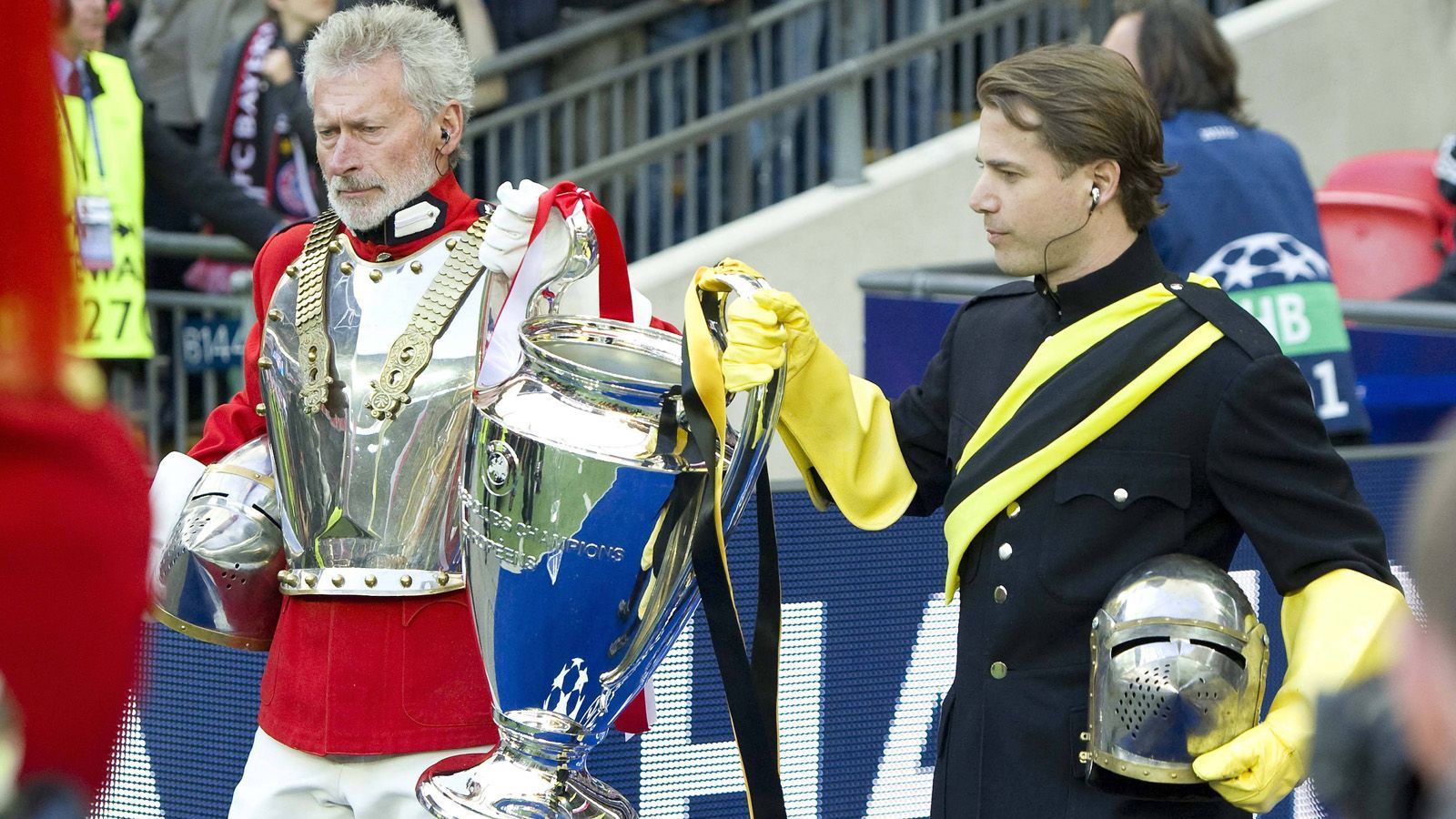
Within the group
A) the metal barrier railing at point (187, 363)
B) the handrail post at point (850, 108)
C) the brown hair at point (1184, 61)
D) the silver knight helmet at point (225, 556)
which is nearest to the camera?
the silver knight helmet at point (225, 556)

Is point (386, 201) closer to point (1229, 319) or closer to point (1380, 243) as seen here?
point (1229, 319)

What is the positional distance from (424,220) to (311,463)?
42cm

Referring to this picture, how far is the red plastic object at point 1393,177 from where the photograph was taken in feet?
25.8

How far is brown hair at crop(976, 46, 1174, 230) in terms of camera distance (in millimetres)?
2916

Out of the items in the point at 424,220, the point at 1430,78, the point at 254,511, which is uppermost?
the point at 424,220

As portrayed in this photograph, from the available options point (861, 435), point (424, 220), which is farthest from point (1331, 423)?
point (424, 220)

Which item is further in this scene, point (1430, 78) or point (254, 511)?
point (1430, 78)

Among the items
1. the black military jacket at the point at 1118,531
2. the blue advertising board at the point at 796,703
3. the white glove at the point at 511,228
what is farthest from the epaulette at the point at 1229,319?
the blue advertising board at the point at 796,703

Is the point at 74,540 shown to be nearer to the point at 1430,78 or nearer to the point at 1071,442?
the point at 1071,442

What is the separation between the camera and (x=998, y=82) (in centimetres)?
296

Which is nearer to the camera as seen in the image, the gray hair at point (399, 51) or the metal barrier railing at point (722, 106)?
the gray hair at point (399, 51)

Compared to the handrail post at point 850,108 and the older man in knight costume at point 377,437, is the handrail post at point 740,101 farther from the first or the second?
the older man in knight costume at point 377,437

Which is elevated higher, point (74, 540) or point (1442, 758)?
point (74, 540)

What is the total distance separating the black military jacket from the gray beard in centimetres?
96
